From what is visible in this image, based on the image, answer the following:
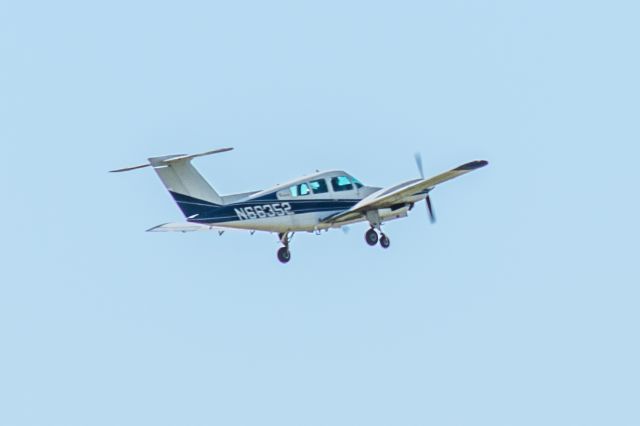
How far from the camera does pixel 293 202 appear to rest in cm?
8675

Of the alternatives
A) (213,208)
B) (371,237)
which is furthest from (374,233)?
(213,208)

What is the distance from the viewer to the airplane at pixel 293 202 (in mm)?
85875

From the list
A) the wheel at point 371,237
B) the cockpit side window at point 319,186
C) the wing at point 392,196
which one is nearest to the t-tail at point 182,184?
the cockpit side window at point 319,186

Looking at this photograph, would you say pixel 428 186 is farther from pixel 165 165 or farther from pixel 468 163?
pixel 165 165

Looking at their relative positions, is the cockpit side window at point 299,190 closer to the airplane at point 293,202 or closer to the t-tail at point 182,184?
the airplane at point 293,202

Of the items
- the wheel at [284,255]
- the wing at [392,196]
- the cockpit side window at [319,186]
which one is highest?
the cockpit side window at [319,186]

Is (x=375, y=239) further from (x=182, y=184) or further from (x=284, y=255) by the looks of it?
(x=182, y=184)

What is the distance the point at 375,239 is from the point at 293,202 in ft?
10.7

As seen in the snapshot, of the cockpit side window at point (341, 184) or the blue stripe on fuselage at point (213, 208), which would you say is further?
the cockpit side window at point (341, 184)

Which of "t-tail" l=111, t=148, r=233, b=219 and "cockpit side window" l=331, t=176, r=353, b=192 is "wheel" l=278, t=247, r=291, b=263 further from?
"t-tail" l=111, t=148, r=233, b=219

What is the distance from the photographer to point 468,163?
85.6m

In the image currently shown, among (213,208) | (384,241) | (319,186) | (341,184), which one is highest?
(213,208)

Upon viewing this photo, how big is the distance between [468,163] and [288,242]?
6634mm

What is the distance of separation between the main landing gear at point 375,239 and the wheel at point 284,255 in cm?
258
